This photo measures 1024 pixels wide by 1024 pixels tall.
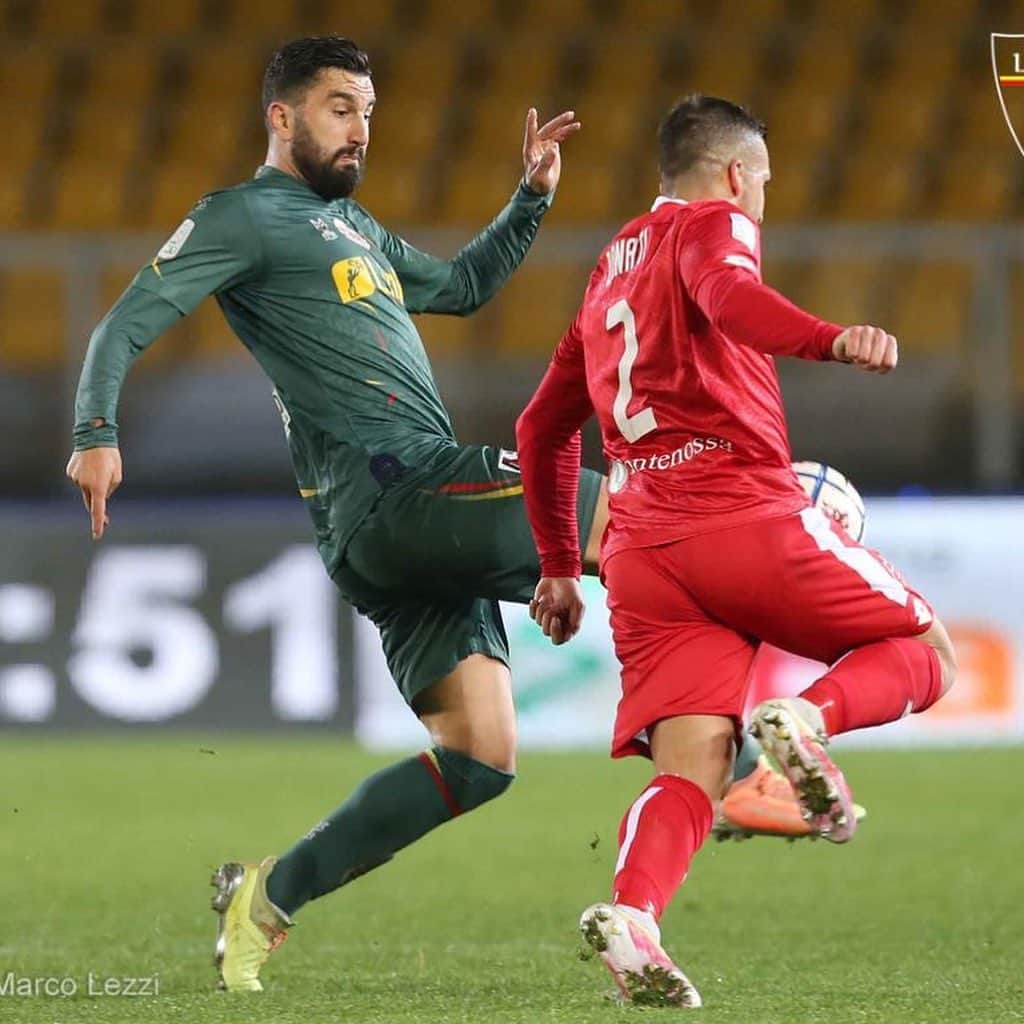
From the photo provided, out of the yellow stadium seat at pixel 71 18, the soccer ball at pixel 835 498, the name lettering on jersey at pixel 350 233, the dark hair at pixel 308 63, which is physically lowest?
the soccer ball at pixel 835 498

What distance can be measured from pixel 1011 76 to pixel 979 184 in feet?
3.95

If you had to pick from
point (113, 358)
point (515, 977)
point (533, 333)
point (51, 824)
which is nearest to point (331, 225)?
point (113, 358)

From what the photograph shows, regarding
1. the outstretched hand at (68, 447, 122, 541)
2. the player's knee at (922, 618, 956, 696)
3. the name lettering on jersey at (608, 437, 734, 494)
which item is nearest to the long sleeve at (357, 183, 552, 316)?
the outstretched hand at (68, 447, 122, 541)

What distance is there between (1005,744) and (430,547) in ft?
17.4

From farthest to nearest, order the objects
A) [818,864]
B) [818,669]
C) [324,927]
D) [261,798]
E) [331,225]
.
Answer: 1. [818,669]
2. [261,798]
3. [818,864]
4. [324,927]
5. [331,225]

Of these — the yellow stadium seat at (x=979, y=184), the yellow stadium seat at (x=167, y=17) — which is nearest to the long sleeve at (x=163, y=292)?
the yellow stadium seat at (x=979, y=184)

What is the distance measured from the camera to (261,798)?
25.5 ft

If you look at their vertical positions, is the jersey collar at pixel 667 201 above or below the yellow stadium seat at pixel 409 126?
below

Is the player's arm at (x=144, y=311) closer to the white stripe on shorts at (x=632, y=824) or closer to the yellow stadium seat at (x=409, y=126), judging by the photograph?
the white stripe on shorts at (x=632, y=824)

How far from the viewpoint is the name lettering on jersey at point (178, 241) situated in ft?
14.2

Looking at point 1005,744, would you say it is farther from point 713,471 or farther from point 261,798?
point 713,471

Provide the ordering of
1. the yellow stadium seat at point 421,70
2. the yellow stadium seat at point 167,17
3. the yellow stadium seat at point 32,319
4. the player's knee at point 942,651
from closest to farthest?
the player's knee at point 942,651 < the yellow stadium seat at point 32,319 < the yellow stadium seat at point 421,70 < the yellow stadium seat at point 167,17

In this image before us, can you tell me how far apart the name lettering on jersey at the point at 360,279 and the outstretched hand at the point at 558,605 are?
78 cm

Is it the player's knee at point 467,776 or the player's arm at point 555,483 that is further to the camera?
the player's knee at point 467,776
